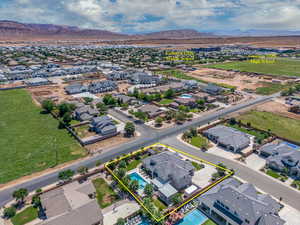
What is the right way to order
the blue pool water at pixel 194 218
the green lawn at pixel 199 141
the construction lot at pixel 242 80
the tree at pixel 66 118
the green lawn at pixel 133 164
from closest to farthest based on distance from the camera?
1. the blue pool water at pixel 194 218
2. the green lawn at pixel 133 164
3. the green lawn at pixel 199 141
4. the tree at pixel 66 118
5. the construction lot at pixel 242 80

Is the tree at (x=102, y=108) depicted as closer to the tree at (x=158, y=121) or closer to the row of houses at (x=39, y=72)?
the tree at (x=158, y=121)

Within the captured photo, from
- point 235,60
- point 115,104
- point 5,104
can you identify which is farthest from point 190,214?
point 235,60

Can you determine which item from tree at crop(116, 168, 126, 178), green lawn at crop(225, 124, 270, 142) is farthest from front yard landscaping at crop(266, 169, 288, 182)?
tree at crop(116, 168, 126, 178)

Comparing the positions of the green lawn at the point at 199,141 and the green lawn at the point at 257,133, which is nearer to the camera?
the green lawn at the point at 199,141

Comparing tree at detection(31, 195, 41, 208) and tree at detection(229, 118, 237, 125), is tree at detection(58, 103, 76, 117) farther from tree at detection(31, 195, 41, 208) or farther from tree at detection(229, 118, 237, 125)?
tree at detection(229, 118, 237, 125)

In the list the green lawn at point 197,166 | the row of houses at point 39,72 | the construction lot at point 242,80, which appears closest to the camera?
the green lawn at point 197,166

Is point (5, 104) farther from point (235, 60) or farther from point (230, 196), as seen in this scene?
point (235, 60)

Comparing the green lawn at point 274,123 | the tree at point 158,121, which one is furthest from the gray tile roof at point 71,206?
the green lawn at point 274,123
